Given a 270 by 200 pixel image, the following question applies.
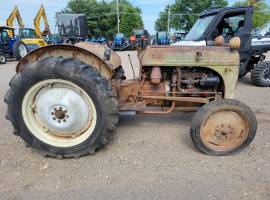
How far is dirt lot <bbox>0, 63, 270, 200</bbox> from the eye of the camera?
2.76m

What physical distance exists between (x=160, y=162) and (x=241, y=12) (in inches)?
220

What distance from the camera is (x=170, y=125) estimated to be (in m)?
4.57

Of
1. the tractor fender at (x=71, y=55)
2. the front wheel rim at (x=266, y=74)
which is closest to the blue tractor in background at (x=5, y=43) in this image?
the front wheel rim at (x=266, y=74)

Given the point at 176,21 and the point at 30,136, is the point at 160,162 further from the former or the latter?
the point at 176,21

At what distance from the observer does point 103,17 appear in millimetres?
49281

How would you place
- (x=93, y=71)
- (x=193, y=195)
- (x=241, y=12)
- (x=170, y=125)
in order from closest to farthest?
1. (x=193, y=195)
2. (x=93, y=71)
3. (x=170, y=125)
4. (x=241, y=12)

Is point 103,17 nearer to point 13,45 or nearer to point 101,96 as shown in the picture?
point 13,45

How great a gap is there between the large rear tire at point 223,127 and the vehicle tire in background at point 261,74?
481 cm

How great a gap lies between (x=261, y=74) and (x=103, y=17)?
44499 millimetres

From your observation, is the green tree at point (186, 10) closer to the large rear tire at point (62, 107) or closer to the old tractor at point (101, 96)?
the old tractor at point (101, 96)

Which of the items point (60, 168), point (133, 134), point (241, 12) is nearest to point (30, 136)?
point (60, 168)

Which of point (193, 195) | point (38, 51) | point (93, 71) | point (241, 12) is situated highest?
point (241, 12)

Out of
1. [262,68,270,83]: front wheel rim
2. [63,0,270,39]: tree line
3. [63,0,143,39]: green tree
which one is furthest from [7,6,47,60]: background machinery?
[63,0,143,39]: green tree

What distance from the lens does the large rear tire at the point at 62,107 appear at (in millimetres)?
3205
